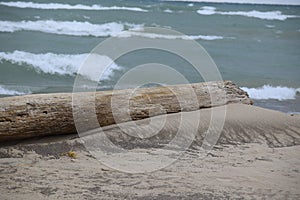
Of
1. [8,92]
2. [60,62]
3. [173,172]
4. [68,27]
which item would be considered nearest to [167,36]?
[68,27]

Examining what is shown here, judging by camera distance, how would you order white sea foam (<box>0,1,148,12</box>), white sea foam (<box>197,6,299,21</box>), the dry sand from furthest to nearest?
white sea foam (<box>197,6,299,21</box>) < white sea foam (<box>0,1,148,12</box>) < the dry sand

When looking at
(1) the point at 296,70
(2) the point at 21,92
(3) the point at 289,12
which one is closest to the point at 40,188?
(2) the point at 21,92

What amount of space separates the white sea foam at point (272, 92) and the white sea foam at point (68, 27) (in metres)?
8.89

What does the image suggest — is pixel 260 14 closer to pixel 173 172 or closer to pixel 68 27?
pixel 68 27

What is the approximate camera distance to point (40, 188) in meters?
3.37

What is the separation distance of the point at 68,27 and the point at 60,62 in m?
7.91

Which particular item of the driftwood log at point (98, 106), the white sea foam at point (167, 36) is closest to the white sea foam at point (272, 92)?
the driftwood log at point (98, 106)

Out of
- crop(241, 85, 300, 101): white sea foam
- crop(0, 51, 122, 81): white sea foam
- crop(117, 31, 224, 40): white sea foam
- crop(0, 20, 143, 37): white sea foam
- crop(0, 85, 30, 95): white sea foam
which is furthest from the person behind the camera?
crop(0, 20, 143, 37): white sea foam

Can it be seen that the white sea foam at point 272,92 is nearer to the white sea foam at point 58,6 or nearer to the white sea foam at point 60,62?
the white sea foam at point 60,62

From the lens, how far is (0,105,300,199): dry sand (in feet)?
11.0

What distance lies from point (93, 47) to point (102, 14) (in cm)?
1133

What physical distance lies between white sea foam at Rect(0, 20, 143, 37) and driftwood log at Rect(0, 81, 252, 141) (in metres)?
11.3

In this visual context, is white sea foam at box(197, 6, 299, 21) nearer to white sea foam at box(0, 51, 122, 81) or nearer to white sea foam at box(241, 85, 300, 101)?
white sea foam at box(0, 51, 122, 81)

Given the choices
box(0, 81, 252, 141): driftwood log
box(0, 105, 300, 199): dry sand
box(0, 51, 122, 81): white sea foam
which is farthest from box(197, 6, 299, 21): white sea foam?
box(0, 105, 300, 199): dry sand
